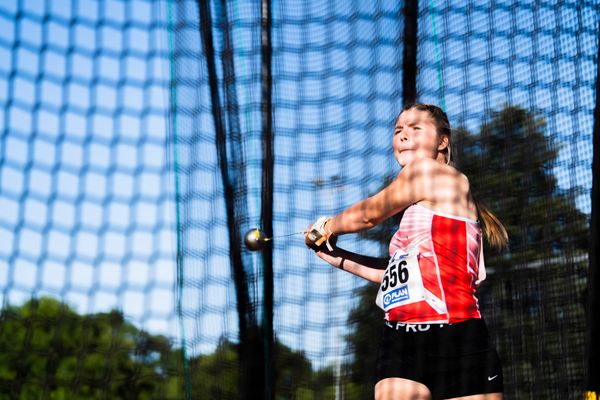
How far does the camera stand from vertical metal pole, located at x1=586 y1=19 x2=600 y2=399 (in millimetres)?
2006

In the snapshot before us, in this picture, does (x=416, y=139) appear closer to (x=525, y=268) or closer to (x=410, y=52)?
(x=410, y=52)

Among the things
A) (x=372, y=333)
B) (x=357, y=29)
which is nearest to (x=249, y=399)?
(x=372, y=333)

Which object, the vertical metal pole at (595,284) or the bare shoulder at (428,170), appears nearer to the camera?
the bare shoulder at (428,170)

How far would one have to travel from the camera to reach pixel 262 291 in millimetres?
2236

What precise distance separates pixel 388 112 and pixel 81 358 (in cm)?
125

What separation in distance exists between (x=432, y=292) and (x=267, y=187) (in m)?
0.94

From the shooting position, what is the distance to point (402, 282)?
149 centimetres

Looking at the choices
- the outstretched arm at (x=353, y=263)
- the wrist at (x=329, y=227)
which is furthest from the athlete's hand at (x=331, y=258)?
the wrist at (x=329, y=227)

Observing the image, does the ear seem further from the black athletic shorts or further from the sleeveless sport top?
the black athletic shorts

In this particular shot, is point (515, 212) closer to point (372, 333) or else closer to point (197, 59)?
point (372, 333)

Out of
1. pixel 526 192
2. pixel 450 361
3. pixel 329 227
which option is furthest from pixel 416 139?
pixel 526 192

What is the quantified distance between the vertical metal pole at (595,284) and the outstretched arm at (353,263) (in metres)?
0.73

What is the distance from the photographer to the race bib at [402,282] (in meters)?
1.47

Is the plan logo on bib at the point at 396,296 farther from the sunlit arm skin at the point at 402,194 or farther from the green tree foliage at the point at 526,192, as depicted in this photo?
the green tree foliage at the point at 526,192
